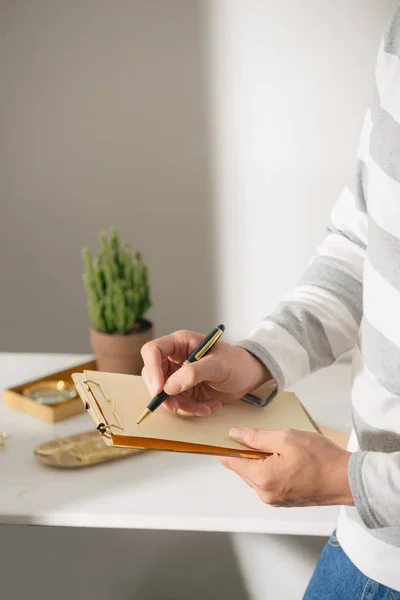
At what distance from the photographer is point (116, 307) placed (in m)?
1.18

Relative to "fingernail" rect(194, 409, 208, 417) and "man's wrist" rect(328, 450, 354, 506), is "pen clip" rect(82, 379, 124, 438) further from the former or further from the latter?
"man's wrist" rect(328, 450, 354, 506)

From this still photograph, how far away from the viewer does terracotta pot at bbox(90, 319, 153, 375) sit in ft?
3.88

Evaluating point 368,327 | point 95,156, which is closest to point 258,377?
point 368,327

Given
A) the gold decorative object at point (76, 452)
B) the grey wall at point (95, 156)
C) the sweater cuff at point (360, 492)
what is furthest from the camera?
the grey wall at point (95, 156)

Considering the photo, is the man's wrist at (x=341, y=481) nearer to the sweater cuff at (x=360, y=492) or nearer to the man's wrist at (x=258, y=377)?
the sweater cuff at (x=360, y=492)

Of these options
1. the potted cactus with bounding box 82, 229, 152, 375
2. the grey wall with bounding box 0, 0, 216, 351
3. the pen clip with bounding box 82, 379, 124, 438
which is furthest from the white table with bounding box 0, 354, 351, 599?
the grey wall with bounding box 0, 0, 216, 351

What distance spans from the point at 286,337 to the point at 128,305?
458 millimetres

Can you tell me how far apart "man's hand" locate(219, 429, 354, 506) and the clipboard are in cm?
2

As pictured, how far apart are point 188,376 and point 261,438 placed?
0.29ft

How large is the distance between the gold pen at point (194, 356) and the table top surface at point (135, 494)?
225mm

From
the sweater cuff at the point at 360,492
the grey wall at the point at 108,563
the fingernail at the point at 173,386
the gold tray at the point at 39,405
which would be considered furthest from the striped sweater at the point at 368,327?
the grey wall at the point at 108,563

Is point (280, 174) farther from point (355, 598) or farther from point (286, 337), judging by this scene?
point (355, 598)

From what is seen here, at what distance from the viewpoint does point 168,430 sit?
0.69 meters

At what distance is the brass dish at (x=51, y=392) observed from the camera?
1168 mm
